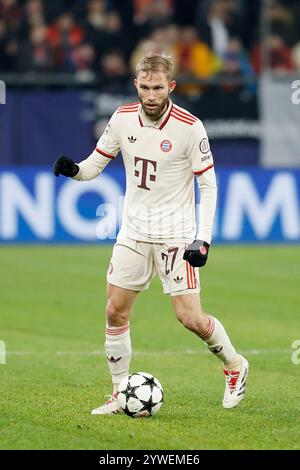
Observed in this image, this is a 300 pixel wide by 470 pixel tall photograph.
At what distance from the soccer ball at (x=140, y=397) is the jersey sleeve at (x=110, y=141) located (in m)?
1.58

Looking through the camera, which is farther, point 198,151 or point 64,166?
point 64,166

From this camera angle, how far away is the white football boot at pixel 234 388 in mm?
8211

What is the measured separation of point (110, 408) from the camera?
313 inches

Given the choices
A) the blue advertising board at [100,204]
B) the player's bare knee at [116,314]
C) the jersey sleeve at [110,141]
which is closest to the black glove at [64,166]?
the jersey sleeve at [110,141]

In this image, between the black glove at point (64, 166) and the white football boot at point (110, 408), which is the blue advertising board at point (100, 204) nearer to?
the black glove at point (64, 166)

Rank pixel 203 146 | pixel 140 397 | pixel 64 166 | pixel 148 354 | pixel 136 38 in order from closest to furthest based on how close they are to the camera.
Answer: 1. pixel 140 397
2. pixel 203 146
3. pixel 64 166
4. pixel 148 354
5. pixel 136 38

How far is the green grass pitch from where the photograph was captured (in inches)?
284

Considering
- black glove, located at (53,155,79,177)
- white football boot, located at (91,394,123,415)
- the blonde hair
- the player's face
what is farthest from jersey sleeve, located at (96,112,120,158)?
white football boot, located at (91,394,123,415)

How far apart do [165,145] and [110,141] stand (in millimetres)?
454

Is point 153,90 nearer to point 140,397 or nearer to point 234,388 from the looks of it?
point 140,397

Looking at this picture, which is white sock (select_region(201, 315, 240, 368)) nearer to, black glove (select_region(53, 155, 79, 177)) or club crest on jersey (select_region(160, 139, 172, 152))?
club crest on jersey (select_region(160, 139, 172, 152))

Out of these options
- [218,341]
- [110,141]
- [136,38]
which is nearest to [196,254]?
[218,341]
